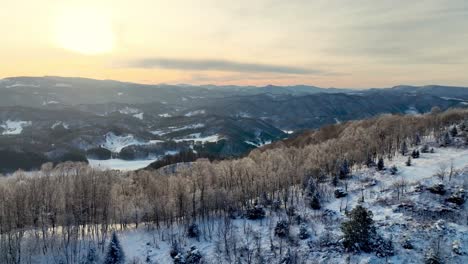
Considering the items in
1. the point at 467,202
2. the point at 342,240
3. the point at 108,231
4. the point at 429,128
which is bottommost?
the point at 108,231

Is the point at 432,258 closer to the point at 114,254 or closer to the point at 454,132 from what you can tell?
the point at 114,254

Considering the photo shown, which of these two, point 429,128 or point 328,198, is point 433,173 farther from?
point 429,128

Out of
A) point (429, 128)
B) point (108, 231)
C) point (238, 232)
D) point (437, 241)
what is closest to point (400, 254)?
point (437, 241)

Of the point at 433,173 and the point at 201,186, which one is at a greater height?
the point at 433,173

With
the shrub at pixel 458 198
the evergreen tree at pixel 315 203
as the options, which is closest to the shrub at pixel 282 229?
the evergreen tree at pixel 315 203

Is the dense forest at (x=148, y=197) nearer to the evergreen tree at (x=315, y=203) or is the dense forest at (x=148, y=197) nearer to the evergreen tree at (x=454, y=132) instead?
the evergreen tree at (x=454, y=132)

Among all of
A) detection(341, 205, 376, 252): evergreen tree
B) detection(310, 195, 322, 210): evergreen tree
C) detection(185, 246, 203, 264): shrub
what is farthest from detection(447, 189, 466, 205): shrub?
detection(185, 246, 203, 264): shrub

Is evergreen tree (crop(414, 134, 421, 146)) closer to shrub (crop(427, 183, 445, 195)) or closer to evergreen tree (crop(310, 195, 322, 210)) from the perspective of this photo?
shrub (crop(427, 183, 445, 195))
